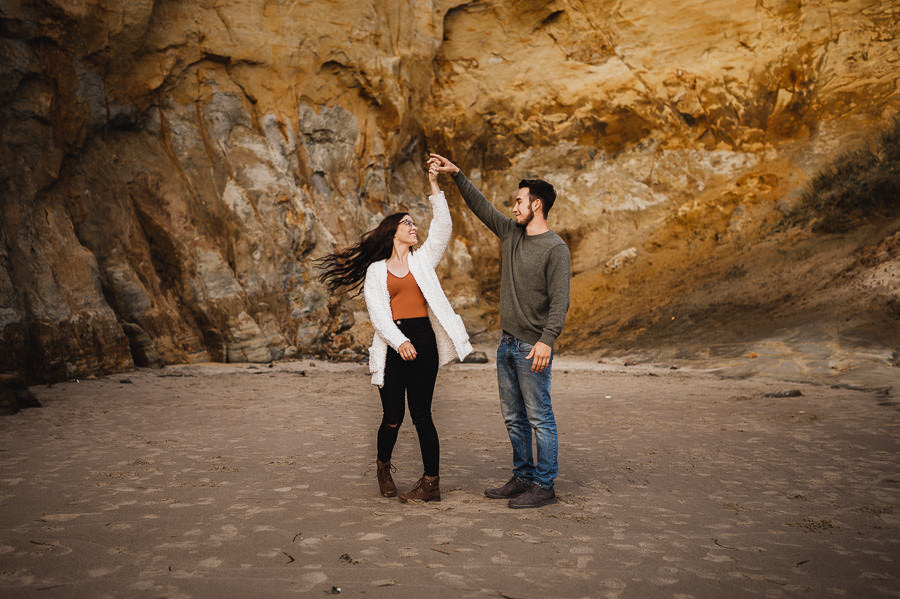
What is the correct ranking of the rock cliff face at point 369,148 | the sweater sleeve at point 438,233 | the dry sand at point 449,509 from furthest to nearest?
the rock cliff face at point 369,148 → the sweater sleeve at point 438,233 → the dry sand at point 449,509

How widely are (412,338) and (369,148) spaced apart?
1715cm

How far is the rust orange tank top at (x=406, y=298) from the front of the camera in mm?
4250

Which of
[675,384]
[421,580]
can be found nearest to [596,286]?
[675,384]

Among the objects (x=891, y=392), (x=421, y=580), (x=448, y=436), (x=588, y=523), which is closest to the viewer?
(x=421, y=580)

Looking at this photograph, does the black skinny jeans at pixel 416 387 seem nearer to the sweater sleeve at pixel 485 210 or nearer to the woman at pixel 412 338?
the woman at pixel 412 338

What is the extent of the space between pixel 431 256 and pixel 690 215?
1872 cm

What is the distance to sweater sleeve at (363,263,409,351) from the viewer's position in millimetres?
4090

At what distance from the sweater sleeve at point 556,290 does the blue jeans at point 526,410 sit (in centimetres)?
18

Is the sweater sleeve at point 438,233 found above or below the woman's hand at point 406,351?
above

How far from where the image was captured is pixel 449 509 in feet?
13.2

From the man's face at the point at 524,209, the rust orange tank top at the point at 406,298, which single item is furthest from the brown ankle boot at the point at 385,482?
the man's face at the point at 524,209

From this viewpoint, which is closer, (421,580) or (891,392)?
(421,580)

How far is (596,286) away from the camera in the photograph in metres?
21.0

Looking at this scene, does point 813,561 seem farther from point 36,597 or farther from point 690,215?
point 690,215
